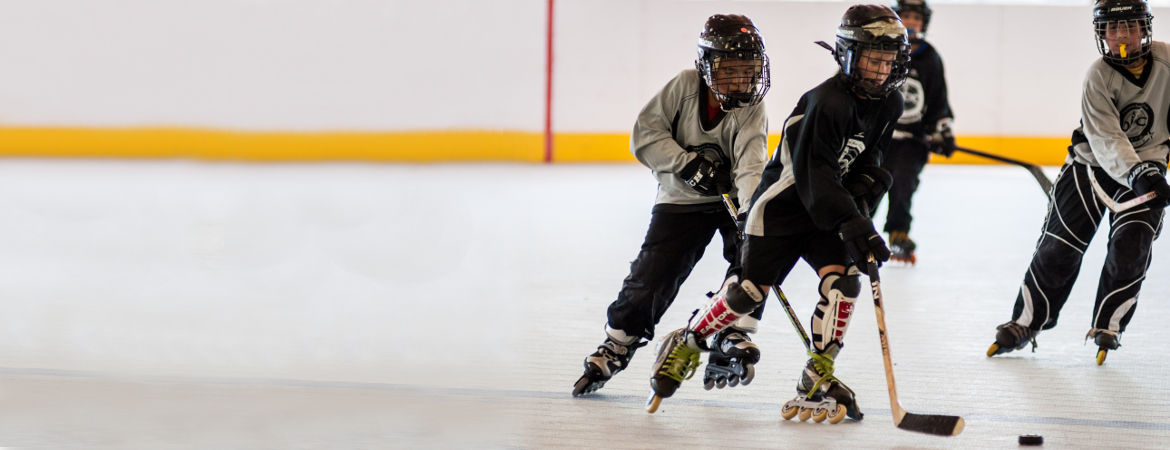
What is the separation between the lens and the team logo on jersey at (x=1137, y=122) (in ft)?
13.4

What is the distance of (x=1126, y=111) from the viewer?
4.10 metres

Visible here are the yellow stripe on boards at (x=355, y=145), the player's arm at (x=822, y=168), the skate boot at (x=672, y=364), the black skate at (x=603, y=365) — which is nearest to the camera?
the player's arm at (x=822, y=168)

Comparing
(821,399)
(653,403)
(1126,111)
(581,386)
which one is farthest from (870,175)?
(1126,111)

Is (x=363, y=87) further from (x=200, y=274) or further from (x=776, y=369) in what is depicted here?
(x=776, y=369)

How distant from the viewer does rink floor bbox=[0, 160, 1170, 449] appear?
10.5ft

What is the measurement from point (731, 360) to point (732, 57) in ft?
2.68

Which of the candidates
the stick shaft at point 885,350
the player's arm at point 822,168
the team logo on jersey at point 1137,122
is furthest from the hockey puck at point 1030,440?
the team logo on jersey at point 1137,122

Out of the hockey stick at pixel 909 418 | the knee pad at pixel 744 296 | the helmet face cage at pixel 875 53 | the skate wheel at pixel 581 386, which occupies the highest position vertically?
the helmet face cage at pixel 875 53

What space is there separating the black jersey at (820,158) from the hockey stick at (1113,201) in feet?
3.56

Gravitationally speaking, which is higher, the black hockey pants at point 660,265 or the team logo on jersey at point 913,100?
the black hockey pants at point 660,265

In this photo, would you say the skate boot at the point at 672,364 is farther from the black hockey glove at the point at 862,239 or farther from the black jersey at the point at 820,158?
the black hockey glove at the point at 862,239

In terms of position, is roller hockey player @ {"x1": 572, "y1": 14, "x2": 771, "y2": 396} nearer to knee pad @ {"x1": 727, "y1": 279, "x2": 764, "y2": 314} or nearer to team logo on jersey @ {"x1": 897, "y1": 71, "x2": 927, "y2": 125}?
knee pad @ {"x1": 727, "y1": 279, "x2": 764, "y2": 314}

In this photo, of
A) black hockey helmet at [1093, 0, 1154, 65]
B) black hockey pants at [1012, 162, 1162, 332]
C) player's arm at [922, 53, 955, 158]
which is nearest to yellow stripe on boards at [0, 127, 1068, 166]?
player's arm at [922, 53, 955, 158]

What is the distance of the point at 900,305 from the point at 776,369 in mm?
1471
